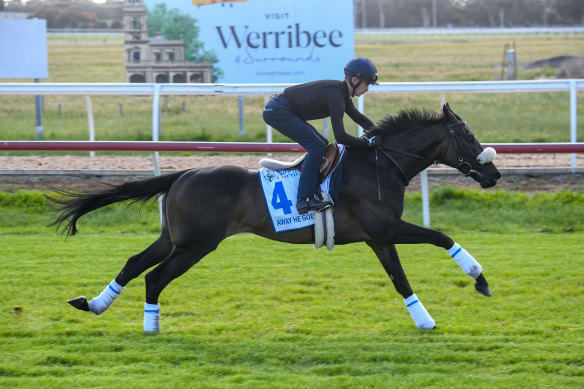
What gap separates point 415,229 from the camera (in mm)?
5383

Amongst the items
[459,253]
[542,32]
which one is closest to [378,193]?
[459,253]

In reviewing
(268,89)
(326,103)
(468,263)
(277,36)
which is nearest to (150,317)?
(326,103)

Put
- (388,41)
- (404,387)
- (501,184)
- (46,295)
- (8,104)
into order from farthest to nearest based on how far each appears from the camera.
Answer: (388,41)
(8,104)
(501,184)
(46,295)
(404,387)

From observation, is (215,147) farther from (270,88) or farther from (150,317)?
(150,317)

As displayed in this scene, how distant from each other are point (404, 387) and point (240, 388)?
3.10 ft

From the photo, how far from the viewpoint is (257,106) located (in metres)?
21.4

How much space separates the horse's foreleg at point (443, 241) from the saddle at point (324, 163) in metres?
0.64

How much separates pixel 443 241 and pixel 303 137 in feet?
4.24

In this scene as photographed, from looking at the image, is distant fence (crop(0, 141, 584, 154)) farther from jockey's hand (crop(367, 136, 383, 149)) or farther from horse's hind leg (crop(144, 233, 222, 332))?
horse's hind leg (crop(144, 233, 222, 332))

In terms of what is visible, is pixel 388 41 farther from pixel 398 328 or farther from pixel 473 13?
pixel 398 328

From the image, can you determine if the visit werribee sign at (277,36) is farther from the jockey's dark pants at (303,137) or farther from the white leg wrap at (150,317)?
the white leg wrap at (150,317)

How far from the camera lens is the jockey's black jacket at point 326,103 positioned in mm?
5312

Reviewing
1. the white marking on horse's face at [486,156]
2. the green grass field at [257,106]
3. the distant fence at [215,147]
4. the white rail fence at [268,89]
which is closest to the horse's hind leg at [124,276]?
the white marking on horse's face at [486,156]

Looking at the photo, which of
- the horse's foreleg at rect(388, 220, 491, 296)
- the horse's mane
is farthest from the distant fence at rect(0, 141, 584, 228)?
the horse's foreleg at rect(388, 220, 491, 296)
